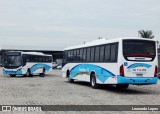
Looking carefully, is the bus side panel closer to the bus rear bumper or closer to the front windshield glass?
the bus rear bumper

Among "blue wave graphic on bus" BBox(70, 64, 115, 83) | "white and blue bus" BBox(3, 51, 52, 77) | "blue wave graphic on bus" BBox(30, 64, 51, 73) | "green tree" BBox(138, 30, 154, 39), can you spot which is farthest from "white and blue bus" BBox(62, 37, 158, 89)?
"green tree" BBox(138, 30, 154, 39)

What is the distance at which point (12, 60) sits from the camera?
120ft

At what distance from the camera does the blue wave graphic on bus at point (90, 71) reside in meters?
20.1

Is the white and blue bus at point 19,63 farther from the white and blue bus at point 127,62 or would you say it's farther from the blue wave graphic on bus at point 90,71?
the white and blue bus at point 127,62

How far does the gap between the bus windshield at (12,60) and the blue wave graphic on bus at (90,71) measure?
34.6ft

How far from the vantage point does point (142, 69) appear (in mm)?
18578

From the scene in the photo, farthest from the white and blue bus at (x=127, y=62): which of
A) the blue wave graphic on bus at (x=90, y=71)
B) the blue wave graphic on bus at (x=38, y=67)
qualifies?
the blue wave graphic on bus at (x=38, y=67)

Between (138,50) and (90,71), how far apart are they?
16.0ft

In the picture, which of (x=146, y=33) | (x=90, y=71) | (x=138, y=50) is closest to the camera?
(x=138, y=50)

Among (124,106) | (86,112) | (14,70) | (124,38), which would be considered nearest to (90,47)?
(124,38)

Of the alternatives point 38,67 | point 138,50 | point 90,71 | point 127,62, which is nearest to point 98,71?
point 90,71

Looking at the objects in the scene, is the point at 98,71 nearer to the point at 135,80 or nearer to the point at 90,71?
the point at 90,71

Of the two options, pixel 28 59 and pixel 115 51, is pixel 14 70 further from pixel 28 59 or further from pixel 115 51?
pixel 115 51

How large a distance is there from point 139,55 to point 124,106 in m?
5.88
